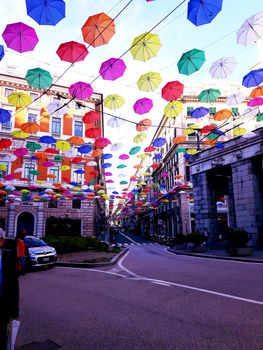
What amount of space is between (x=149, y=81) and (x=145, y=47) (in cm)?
162

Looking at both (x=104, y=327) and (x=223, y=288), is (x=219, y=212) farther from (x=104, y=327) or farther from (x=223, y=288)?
(x=104, y=327)

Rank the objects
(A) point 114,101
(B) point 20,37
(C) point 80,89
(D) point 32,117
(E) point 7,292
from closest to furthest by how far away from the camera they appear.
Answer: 1. (E) point 7,292
2. (B) point 20,37
3. (C) point 80,89
4. (A) point 114,101
5. (D) point 32,117

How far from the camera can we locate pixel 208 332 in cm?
411

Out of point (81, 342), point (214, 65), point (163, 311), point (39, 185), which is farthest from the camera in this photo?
point (39, 185)

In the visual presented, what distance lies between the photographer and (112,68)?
7.94 m

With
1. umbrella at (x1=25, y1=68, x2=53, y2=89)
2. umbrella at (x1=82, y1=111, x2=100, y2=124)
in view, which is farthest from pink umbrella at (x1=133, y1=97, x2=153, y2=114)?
umbrella at (x1=25, y1=68, x2=53, y2=89)

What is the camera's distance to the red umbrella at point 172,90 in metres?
9.38

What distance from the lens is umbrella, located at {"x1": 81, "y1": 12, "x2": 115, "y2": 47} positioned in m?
6.36

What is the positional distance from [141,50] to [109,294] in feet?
22.9

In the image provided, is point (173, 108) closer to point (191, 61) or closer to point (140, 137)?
point (191, 61)

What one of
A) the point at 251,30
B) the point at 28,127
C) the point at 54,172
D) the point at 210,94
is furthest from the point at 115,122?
the point at 54,172

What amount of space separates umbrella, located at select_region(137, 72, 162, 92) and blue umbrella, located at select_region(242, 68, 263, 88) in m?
3.26

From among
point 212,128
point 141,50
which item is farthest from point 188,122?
point 141,50

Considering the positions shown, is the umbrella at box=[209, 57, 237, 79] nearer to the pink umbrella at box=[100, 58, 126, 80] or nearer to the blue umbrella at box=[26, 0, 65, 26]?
the pink umbrella at box=[100, 58, 126, 80]
